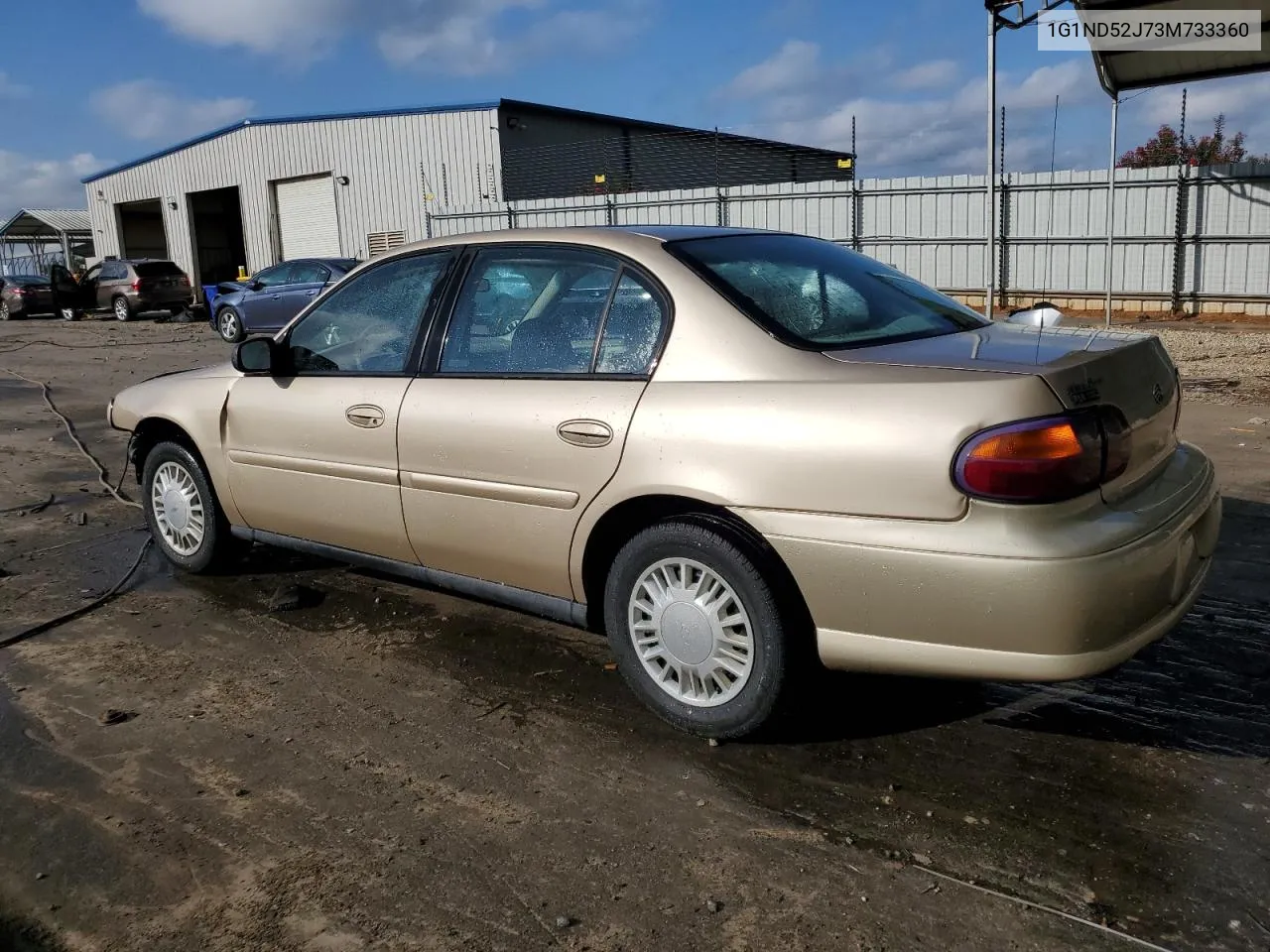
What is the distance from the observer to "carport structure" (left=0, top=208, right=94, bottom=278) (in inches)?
1880

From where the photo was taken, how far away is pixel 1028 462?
2650mm

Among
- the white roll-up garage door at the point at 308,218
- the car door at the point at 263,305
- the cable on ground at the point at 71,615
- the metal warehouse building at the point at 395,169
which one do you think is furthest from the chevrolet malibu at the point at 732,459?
the white roll-up garage door at the point at 308,218

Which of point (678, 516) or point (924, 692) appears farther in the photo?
point (924, 692)

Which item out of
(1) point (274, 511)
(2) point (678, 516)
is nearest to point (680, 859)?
(2) point (678, 516)

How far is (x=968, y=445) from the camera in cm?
269

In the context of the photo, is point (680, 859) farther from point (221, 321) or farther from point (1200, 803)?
point (221, 321)

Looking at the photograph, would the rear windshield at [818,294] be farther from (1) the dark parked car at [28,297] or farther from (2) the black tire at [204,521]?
(1) the dark parked car at [28,297]

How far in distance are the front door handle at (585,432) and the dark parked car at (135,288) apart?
27.7 meters

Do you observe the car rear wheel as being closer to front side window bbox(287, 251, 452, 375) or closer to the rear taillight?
front side window bbox(287, 251, 452, 375)

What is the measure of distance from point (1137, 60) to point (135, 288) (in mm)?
23932

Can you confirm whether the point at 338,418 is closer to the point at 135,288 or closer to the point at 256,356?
the point at 256,356

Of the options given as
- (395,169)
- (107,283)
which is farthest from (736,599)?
(107,283)

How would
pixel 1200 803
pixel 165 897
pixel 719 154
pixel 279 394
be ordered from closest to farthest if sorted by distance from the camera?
pixel 165 897
pixel 1200 803
pixel 279 394
pixel 719 154

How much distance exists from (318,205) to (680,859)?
32278 mm
